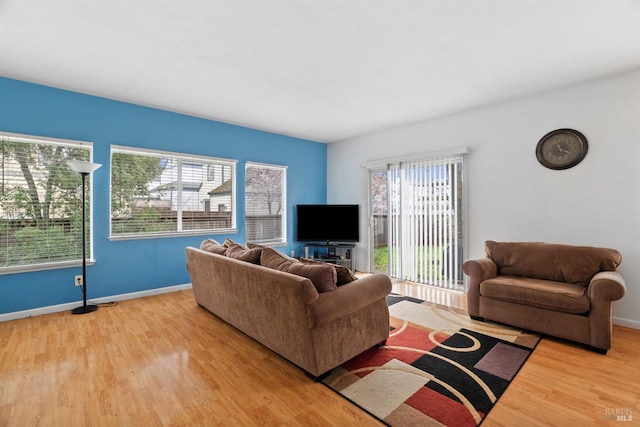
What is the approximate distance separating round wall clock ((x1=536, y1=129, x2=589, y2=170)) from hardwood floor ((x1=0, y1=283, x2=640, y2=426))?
185cm

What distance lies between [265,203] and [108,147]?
2470 mm

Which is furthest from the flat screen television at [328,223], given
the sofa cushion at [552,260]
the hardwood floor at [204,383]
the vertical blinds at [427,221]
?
the hardwood floor at [204,383]

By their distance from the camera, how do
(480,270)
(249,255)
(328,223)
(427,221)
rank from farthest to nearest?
(328,223)
(427,221)
(480,270)
(249,255)

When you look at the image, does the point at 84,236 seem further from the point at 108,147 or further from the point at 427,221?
the point at 427,221

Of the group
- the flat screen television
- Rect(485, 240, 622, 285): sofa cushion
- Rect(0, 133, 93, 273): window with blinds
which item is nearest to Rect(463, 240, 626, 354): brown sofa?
Rect(485, 240, 622, 285): sofa cushion

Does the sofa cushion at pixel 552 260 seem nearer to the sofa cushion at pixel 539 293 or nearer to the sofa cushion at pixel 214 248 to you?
the sofa cushion at pixel 539 293

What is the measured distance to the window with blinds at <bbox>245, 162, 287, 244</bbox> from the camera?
512 cm

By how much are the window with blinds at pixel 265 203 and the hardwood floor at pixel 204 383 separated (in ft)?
7.98

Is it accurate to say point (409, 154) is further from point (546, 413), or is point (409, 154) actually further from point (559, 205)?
point (546, 413)

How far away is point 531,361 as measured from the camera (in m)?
2.32

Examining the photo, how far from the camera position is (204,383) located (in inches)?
80.2

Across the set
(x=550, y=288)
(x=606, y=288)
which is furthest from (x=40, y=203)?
(x=606, y=288)

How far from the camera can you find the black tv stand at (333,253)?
17.7 feet

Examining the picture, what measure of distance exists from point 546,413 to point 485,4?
8.77 ft
